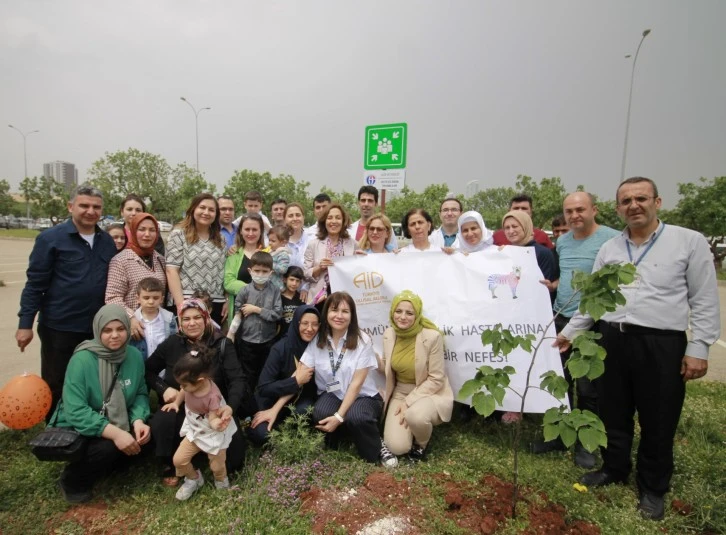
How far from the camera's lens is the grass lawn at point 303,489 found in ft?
9.50

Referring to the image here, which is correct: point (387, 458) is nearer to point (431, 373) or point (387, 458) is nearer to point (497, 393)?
point (431, 373)

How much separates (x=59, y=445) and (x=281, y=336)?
83.0 inches

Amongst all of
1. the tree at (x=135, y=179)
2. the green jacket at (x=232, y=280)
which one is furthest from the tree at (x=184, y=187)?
the green jacket at (x=232, y=280)

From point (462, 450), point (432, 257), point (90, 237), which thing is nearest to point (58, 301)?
point (90, 237)

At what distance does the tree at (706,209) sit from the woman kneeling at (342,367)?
91.8 feet

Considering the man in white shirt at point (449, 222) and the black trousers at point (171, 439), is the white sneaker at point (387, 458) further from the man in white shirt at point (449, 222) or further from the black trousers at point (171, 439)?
the man in white shirt at point (449, 222)

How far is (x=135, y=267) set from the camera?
3.98m

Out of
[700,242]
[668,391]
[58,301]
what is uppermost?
[700,242]

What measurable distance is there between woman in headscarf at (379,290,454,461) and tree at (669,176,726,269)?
27.5m

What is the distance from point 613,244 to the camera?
329cm

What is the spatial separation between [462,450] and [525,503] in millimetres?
898

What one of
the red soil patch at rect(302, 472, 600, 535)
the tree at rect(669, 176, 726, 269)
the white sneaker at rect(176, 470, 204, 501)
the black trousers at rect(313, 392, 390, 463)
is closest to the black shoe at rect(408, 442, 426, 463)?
the black trousers at rect(313, 392, 390, 463)

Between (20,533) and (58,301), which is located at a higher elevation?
(58,301)

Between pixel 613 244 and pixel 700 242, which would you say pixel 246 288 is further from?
pixel 700 242
